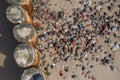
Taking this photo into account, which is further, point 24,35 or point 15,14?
point 15,14

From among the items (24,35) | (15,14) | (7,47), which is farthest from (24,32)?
(7,47)

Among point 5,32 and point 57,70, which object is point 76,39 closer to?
point 57,70

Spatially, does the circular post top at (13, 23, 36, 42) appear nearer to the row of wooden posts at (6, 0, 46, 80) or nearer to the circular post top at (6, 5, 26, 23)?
the row of wooden posts at (6, 0, 46, 80)

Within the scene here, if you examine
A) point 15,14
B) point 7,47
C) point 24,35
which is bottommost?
point 7,47

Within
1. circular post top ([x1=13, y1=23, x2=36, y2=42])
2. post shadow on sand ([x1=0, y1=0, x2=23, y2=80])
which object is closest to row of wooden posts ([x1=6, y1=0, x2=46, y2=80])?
circular post top ([x1=13, y1=23, x2=36, y2=42])

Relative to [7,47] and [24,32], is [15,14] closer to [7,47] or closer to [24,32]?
[24,32]

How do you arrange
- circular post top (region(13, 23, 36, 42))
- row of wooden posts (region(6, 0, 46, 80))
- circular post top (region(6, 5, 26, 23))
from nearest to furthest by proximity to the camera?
row of wooden posts (region(6, 0, 46, 80))
circular post top (region(13, 23, 36, 42))
circular post top (region(6, 5, 26, 23))

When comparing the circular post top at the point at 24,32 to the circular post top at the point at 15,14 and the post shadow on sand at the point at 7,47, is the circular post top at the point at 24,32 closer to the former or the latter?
the circular post top at the point at 15,14

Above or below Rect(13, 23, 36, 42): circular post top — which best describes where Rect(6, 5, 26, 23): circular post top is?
above

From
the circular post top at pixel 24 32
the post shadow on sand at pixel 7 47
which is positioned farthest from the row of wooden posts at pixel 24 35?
the post shadow on sand at pixel 7 47
